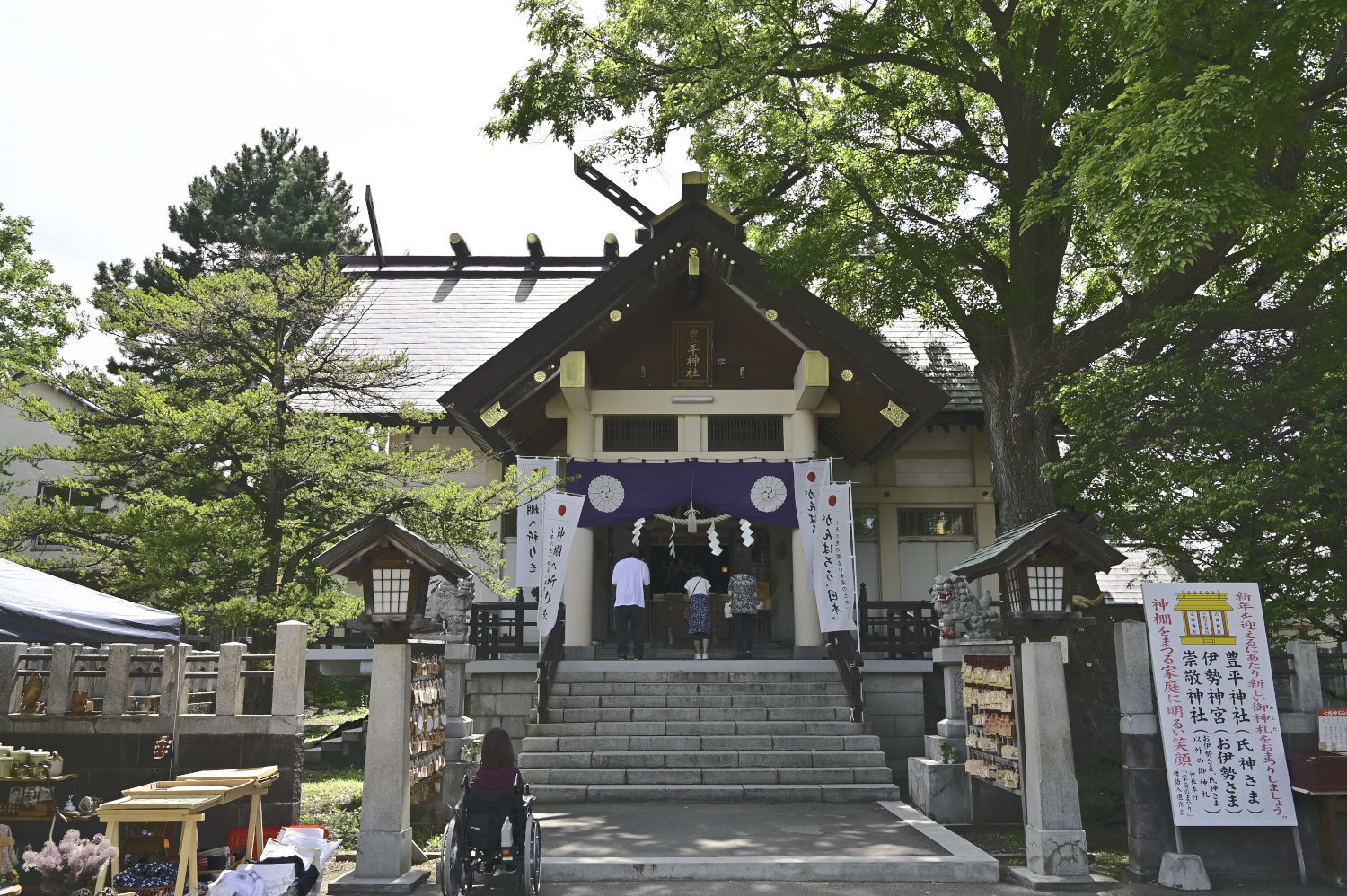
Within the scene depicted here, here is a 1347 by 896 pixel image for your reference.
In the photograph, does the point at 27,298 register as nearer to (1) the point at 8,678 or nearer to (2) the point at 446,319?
(2) the point at 446,319

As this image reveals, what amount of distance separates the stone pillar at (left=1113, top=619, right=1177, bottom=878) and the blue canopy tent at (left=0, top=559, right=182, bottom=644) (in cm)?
877

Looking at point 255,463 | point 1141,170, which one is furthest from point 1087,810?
point 255,463

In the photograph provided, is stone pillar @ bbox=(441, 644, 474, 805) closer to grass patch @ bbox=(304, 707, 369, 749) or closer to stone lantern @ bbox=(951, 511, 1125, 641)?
grass patch @ bbox=(304, 707, 369, 749)

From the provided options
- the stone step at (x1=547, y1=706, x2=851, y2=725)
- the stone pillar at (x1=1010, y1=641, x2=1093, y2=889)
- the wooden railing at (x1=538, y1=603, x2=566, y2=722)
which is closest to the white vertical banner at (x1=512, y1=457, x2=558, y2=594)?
the wooden railing at (x1=538, y1=603, x2=566, y2=722)

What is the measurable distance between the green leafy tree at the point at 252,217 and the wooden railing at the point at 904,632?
21.6 meters

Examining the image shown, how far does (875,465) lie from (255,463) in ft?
37.5

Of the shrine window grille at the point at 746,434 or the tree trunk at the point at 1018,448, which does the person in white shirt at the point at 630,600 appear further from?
the tree trunk at the point at 1018,448

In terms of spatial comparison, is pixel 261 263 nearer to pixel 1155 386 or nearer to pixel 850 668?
pixel 850 668

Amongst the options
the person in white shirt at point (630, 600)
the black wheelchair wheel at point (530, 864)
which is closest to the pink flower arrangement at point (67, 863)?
the black wheelchair wheel at point (530, 864)

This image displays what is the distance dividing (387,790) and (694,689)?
19.8 feet

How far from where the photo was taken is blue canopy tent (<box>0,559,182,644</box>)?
717 centimetres

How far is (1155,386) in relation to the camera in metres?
10.1

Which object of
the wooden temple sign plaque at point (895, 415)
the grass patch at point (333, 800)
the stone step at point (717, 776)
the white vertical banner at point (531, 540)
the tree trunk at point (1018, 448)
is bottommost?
the grass patch at point (333, 800)

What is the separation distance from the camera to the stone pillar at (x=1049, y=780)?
7.69m
